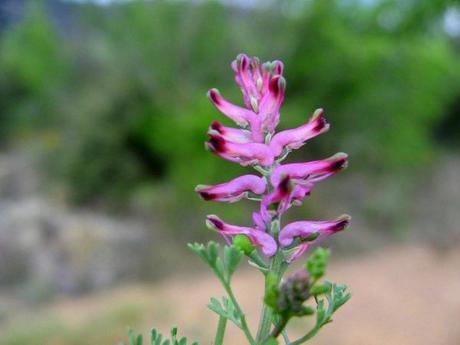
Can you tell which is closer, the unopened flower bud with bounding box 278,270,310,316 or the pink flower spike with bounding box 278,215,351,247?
the unopened flower bud with bounding box 278,270,310,316

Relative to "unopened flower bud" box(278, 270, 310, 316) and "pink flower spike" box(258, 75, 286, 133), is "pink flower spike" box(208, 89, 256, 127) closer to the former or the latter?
"pink flower spike" box(258, 75, 286, 133)

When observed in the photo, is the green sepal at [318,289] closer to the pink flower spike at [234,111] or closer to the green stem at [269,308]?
the green stem at [269,308]

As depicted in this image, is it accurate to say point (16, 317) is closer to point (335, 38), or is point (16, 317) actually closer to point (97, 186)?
point (97, 186)

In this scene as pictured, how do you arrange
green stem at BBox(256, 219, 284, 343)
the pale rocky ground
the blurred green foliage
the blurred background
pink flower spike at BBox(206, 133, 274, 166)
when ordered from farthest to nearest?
the blurred green foliage, the blurred background, the pale rocky ground, pink flower spike at BBox(206, 133, 274, 166), green stem at BBox(256, 219, 284, 343)

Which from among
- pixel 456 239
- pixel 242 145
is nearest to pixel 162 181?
pixel 456 239

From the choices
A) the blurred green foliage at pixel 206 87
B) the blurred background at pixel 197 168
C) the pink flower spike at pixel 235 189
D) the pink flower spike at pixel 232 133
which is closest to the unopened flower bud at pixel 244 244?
the pink flower spike at pixel 235 189

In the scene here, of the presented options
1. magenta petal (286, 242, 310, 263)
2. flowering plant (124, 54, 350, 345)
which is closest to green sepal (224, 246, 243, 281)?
flowering plant (124, 54, 350, 345)

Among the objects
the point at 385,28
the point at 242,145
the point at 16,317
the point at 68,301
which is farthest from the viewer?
the point at 385,28
